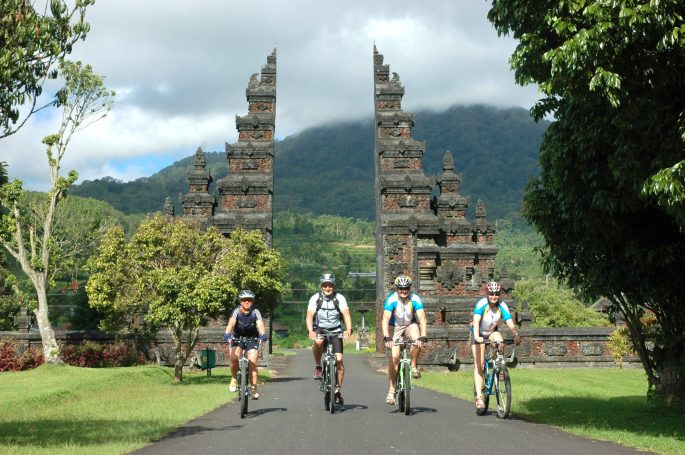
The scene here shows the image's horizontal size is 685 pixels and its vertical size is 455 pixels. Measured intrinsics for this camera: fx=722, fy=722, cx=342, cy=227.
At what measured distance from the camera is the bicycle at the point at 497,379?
11.6m

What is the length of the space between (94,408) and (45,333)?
56.6ft

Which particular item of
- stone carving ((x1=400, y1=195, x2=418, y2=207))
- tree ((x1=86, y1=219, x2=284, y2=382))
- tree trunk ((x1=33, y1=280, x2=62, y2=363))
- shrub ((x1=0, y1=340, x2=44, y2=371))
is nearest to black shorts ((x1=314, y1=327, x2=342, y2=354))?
tree ((x1=86, y1=219, x2=284, y2=382))

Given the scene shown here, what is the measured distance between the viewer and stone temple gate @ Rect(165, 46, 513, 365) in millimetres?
38875

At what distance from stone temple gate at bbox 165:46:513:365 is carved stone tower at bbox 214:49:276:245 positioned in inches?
2.2

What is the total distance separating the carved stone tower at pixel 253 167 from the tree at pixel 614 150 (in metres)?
26.1

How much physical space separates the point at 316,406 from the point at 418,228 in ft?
86.4

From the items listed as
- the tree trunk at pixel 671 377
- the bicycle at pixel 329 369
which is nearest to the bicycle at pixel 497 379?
the bicycle at pixel 329 369

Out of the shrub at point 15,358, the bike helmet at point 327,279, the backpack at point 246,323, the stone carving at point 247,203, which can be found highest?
the stone carving at point 247,203

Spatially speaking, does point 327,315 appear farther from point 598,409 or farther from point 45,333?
point 45,333

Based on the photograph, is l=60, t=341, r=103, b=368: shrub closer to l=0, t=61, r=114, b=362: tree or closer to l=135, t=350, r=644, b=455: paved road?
l=0, t=61, r=114, b=362: tree

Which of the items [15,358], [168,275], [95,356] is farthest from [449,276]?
[15,358]

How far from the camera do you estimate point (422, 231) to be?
4019 centimetres

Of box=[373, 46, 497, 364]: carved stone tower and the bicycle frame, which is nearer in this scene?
the bicycle frame

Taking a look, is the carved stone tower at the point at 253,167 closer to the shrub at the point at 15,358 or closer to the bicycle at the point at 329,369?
the shrub at the point at 15,358
